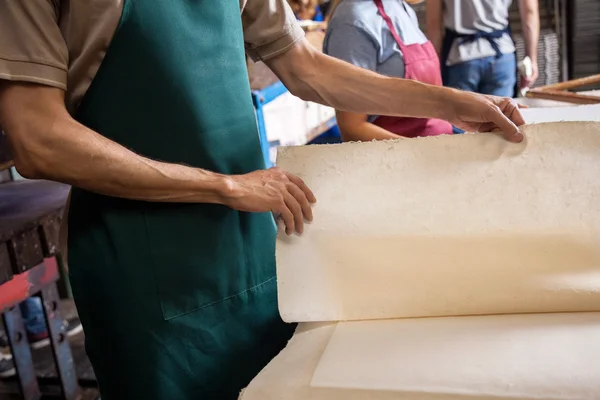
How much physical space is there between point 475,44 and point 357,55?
124 cm

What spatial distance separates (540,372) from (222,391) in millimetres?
496

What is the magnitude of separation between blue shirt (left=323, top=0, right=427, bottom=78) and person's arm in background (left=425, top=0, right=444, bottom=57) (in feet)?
3.55

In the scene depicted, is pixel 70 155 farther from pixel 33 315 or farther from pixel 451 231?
pixel 33 315

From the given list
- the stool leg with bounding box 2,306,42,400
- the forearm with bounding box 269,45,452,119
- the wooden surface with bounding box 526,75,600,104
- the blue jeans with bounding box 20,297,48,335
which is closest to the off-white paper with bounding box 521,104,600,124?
the wooden surface with bounding box 526,75,600,104

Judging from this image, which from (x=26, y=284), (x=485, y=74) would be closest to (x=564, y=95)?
(x=485, y=74)

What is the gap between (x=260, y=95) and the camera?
2.08m

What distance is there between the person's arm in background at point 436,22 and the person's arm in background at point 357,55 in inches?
47.5

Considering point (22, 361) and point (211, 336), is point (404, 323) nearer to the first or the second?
point (211, 336)

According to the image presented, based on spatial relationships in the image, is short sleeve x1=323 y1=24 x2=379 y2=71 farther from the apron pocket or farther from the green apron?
the apron pocket

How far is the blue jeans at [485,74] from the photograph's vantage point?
2689mm

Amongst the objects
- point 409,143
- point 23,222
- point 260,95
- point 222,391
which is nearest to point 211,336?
point 222,391

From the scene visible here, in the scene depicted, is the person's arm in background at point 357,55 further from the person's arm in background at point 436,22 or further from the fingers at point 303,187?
the person's arm in background at point 436,22

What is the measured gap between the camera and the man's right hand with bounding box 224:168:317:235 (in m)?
0.85

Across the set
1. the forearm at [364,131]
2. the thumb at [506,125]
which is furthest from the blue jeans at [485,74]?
the thumb at [506,125]
